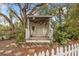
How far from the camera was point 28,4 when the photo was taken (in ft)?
6.78

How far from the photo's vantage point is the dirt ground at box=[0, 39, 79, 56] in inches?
81.4

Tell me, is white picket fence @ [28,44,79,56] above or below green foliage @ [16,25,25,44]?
below

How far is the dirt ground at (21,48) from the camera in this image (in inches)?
81.4

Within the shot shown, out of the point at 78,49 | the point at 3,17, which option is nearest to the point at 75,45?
the point at 78,49

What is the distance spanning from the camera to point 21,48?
2.07 meters

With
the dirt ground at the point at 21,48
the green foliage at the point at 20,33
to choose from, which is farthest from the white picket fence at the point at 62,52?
the green foliage at the point at 20,33

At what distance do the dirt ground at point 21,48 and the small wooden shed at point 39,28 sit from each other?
62 mm

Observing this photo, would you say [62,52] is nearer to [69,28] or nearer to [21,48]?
[69,28]

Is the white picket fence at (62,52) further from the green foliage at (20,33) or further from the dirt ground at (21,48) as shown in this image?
the green foliage at (20,33)

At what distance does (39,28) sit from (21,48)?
28cm

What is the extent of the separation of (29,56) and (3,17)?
0.48 meters

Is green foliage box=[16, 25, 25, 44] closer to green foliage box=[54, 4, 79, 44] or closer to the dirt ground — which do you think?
the dirt ground

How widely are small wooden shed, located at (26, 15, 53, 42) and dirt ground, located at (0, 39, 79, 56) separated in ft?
0.20

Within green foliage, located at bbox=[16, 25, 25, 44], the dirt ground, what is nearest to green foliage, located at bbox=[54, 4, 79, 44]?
the dirt ground
